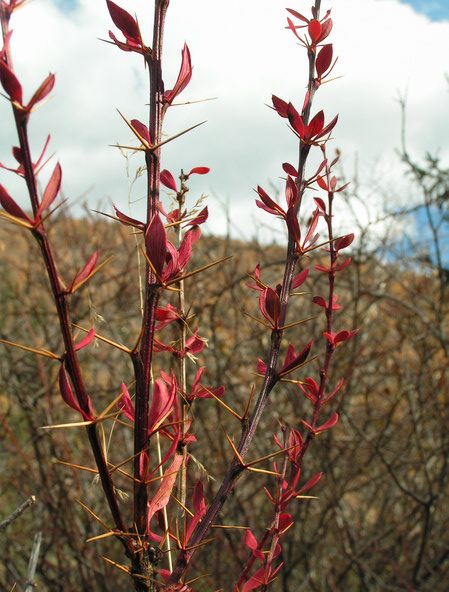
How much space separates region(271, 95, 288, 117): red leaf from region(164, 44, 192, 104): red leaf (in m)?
0.13

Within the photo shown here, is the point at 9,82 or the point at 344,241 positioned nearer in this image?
the point at 9,82

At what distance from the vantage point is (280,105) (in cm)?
86

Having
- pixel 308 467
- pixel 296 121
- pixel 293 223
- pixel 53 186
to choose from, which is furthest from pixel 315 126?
pixel 308 467

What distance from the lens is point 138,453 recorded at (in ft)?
2.20

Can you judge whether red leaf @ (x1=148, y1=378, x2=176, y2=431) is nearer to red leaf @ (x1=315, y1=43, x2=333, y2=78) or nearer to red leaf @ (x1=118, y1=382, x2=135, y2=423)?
red leaf @ (x1=118, y1=382, x2=135, y2=423)

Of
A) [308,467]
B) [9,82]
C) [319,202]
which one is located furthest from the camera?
[308,467]

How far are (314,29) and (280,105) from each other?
0.39 feet

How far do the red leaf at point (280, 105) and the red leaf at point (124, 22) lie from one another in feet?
0.66

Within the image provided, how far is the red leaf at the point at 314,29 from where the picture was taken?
0.88 metres

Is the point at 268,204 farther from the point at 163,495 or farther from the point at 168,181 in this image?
the point at 163,495

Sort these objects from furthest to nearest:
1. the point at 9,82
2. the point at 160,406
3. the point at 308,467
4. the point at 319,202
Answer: the point at 308,467
the point at 319,202
the point at 160,406
the point at 9,82

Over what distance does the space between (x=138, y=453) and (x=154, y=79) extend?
39 centimetres

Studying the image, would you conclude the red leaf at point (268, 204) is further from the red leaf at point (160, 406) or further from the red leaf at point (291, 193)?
the red leaf at point (160, 406)

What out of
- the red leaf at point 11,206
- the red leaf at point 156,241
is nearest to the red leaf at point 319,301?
the red leaf at point 156,241
